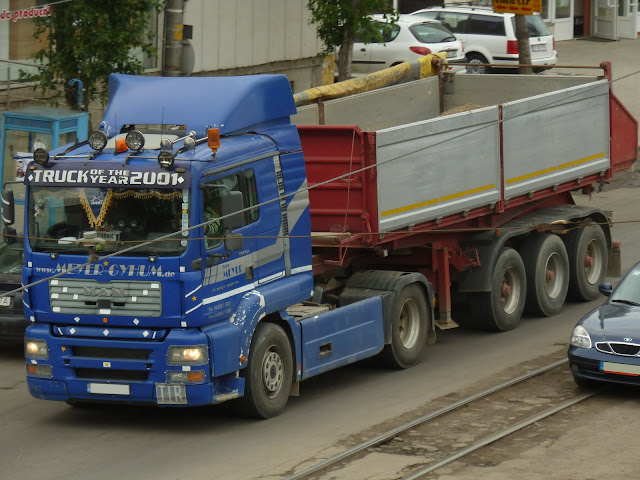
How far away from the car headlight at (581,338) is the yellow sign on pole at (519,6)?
1359cm

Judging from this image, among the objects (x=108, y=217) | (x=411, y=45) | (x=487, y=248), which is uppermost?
(x=411, y=45)

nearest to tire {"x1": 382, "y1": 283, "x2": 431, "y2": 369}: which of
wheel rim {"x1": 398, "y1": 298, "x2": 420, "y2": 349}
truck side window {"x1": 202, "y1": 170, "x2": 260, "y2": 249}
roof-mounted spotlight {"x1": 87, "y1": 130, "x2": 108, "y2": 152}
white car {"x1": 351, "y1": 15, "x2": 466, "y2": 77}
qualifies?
wheel rim {"x1": 398, "y1": 298, "x2": 420, "y2": 349}

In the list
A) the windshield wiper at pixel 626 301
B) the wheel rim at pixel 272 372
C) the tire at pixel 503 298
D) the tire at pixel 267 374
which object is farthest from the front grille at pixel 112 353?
the tire at pixel 503 298

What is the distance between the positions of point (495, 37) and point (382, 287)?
2086 centimetres

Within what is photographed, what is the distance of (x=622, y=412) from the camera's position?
1205cm

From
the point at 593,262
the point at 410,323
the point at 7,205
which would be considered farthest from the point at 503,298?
the point at 7,205

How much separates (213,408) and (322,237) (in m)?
2.19

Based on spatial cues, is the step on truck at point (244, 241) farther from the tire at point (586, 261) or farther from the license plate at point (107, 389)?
the tire at point (586, 261)

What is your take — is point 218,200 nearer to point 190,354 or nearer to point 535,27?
point 190,354

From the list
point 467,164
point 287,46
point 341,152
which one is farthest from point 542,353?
point 287,46

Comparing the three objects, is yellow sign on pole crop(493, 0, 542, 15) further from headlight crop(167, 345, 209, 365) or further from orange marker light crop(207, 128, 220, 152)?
headlight crop(167, 345, 209, 365)

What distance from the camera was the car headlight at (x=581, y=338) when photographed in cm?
1257

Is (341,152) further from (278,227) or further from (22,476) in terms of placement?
(22,476)

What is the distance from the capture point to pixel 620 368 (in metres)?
12.3
